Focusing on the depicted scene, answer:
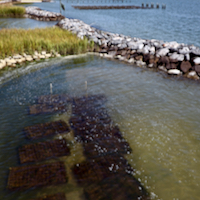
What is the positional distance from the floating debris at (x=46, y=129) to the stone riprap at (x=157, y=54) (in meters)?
8.43

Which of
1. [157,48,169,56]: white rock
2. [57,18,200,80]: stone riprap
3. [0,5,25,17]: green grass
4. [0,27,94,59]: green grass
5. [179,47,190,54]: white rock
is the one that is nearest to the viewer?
[57,18,200,80]: stone riprap

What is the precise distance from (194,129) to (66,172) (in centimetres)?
476

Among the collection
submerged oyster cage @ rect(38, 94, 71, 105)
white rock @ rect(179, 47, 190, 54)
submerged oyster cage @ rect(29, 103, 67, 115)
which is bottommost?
submerged oyster cage @ rect(29, 103, 67, 115)

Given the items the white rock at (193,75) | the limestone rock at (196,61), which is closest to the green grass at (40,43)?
the limestone rock at (196,61)

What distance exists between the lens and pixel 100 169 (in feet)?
16.4

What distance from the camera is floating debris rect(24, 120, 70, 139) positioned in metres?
6.32

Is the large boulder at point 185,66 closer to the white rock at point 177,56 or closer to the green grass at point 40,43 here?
the white rock at point 177,56

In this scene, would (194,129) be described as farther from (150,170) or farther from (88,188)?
(88,188)

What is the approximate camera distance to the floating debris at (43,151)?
5297mm

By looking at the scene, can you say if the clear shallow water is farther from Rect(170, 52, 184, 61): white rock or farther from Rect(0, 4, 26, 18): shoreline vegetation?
Rect(0, 4, 26, 18): shoreline vegetation

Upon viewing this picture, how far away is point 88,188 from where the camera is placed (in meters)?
4.46

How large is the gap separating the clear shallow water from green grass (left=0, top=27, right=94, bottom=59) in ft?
6.74

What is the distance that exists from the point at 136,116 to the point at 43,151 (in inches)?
149

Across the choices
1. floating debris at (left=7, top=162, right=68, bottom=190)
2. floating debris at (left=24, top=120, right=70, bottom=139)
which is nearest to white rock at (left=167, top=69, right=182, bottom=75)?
floating debris at (left=24, top=120, right=70, bottom=139)
